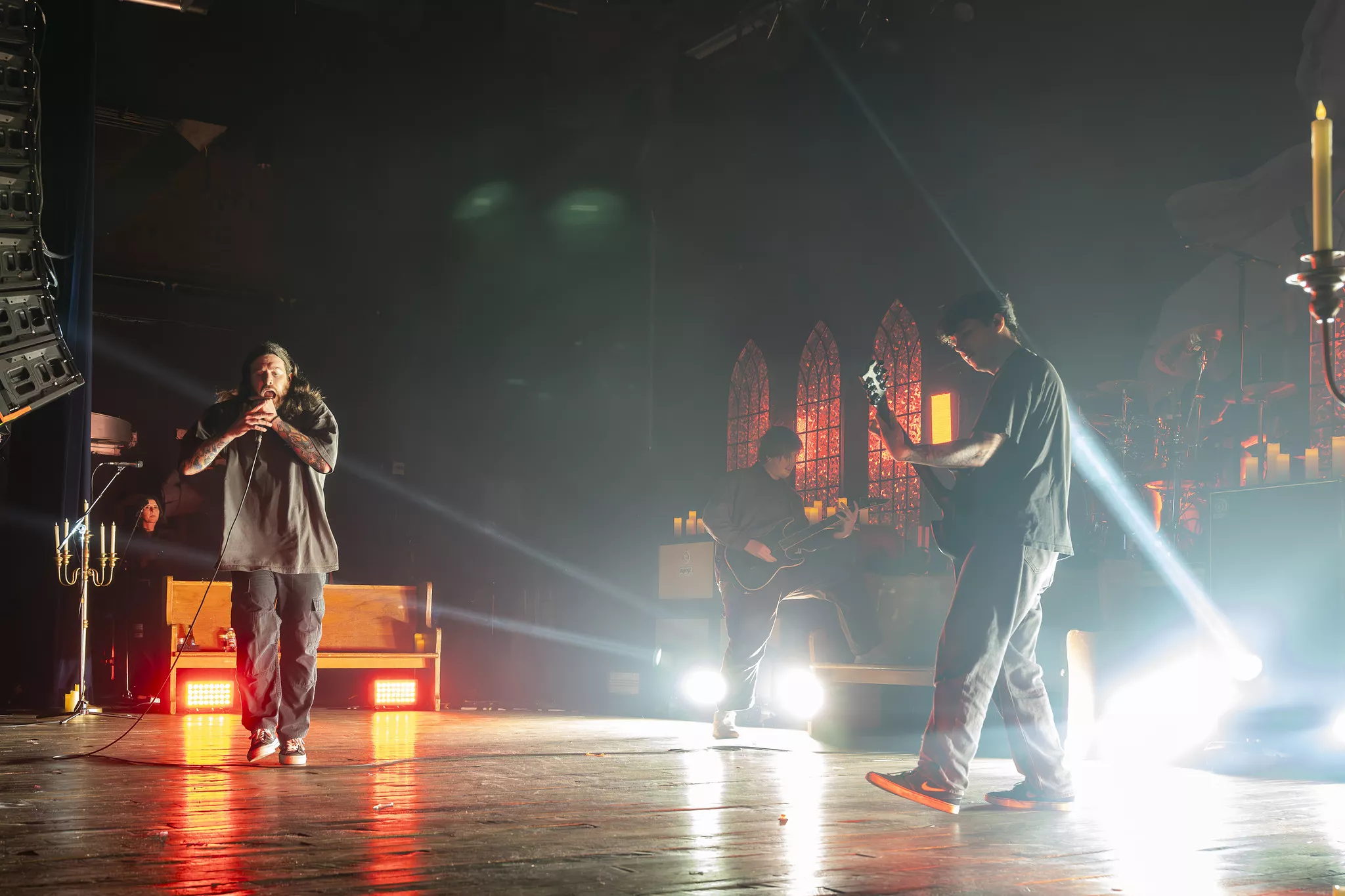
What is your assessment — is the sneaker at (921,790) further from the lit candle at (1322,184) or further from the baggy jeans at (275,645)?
the baggy jeans at (275,645)

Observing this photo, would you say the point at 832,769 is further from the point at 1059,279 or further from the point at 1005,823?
the point at 1059,279

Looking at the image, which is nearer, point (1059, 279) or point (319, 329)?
point (1059, 279)

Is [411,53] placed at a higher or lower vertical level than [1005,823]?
higher

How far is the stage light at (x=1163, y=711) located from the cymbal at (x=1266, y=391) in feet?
10.3

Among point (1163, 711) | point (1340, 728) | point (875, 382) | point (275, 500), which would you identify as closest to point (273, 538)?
point (275, 500)

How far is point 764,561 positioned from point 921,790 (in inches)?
107

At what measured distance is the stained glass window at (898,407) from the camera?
14.2 meters

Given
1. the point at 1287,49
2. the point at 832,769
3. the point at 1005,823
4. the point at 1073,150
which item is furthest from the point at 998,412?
the point at 1073,150

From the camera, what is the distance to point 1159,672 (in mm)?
4867

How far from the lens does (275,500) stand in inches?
160

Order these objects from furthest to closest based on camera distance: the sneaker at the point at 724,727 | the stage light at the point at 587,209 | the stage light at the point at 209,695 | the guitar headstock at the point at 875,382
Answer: the stage light at the point at 587,209
the stage light at the point at 209,695
the sneaker at the point at 724,727
the guitar headstock at the point at 875,382

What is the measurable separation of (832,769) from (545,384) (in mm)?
9016

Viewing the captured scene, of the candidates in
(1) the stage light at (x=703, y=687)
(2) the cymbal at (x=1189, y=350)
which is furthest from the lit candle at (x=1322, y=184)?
(2) the cymbal at (x=1189, y=350)

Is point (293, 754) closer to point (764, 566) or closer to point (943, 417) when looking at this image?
point (764, 566)
